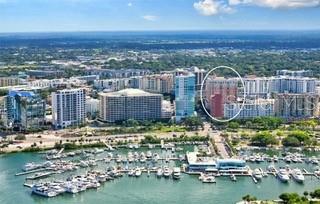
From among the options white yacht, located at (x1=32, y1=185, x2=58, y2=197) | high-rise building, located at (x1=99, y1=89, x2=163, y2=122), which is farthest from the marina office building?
high-rise building, located at (x1=99, y1=89, x2=163, y2=122)

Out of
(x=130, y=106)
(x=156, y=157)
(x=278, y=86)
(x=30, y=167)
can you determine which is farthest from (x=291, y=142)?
(x=278, y=86)

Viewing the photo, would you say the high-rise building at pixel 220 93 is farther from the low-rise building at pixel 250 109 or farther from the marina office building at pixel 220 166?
the marina office building at pixel 220 166

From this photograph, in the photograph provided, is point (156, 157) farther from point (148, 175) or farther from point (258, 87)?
point (258, 87)

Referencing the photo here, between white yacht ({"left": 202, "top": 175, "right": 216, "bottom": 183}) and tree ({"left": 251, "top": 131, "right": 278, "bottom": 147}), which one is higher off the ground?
tree ({"left": 251, "top": 131, "right": 278, "bottom": 147})

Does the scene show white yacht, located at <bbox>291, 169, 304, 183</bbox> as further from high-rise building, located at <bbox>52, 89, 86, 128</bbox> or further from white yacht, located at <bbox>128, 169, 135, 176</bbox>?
high-rise building, located at <bbox>52, 89, 86, 128</bbox>

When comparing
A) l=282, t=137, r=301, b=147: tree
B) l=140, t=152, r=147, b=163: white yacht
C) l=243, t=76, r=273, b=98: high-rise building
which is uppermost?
l=243, t=76, r=273, b=98: high-rise building

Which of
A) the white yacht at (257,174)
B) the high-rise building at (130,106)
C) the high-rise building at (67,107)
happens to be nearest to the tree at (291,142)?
the white yacht at (257,174)
